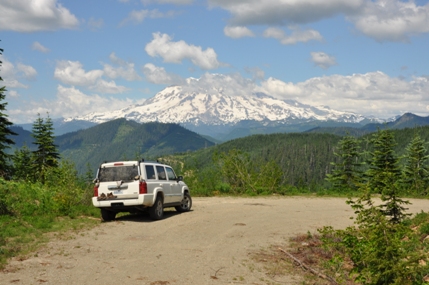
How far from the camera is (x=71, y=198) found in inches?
634

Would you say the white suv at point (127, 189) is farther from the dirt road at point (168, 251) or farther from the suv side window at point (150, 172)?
the dirt road at point (168, 251)

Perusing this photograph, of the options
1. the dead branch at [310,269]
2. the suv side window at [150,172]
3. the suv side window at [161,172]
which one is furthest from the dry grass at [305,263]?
the suv side window at [161,172]

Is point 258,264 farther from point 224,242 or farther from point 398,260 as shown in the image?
point 398,260

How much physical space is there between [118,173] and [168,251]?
578 cm

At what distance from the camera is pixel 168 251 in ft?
33.5

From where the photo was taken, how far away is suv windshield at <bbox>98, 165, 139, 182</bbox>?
1511 cm

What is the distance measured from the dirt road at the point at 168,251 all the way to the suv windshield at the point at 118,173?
1.64m

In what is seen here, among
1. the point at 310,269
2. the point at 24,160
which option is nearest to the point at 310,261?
the point at 310,269

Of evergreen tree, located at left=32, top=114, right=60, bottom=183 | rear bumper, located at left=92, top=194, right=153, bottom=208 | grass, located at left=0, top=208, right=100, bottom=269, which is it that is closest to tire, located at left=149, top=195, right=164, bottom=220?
rear bumper, located at left=92, top=194, right=153, bottom=208

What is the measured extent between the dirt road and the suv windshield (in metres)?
1.64

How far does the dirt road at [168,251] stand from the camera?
7.86 metres

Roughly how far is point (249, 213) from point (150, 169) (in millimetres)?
4941

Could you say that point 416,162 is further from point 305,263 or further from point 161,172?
point 305,263

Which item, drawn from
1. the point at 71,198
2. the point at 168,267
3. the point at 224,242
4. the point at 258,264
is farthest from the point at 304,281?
the point at 71,198
